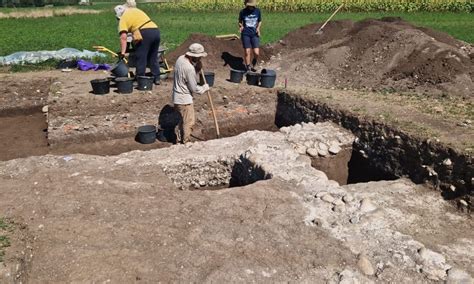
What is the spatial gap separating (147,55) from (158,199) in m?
5.22

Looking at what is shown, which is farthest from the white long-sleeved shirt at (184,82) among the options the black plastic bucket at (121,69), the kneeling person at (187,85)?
the black plastic bucket at (121,69)

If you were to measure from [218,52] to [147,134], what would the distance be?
17.7ft

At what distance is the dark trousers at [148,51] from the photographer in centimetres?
909

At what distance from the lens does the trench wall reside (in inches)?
226

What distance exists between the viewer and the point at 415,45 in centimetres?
1245

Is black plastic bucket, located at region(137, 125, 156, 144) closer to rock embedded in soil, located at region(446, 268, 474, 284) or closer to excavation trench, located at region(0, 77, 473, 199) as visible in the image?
excavation trench, located at region(0, 77, 473, 199)

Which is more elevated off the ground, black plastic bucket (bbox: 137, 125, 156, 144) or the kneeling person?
the kneeling person

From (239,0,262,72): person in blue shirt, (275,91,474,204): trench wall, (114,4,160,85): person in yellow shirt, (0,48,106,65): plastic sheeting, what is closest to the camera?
(275,91,474,204): trench wall

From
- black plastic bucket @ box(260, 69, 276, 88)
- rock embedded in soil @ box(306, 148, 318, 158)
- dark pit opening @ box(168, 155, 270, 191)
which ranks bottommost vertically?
dark pit opening @ box(168, 155, 270, 191)

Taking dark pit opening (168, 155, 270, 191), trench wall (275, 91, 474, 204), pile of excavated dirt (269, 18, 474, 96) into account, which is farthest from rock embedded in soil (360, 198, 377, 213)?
pile of excavated dirt (269, 18, 474, 96)

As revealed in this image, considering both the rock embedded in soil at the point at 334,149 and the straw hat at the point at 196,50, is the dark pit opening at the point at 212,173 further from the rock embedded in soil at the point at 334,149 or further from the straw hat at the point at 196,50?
the straw hat at the point at 196,50

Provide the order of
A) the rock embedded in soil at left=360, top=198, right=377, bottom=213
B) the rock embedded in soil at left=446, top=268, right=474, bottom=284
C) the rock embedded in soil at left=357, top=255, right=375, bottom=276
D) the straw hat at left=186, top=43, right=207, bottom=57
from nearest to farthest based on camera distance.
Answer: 1. the rock embedded in soil at left=446, top=268, right=474, bottom=284
2. the rock embedded in soil at left=357, top=255, right=375, bottom=276
3. the rock embedded in soil at left=360, top=198, right=377, bottom=213
4. the straw hat at left=186, top=43, right=207, bottom=57

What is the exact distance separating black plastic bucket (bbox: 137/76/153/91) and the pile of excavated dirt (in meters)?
4.70

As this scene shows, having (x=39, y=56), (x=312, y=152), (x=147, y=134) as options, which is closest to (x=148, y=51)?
(x=147, y=134)
